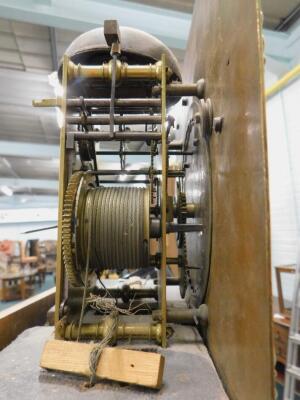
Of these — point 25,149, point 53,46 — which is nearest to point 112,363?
point 53,46

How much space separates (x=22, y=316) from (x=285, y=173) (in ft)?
9.82

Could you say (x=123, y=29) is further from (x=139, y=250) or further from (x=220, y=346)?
(x=220, y=346)

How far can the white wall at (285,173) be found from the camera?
310 cm

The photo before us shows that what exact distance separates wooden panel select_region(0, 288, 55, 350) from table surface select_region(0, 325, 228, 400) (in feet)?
0.78

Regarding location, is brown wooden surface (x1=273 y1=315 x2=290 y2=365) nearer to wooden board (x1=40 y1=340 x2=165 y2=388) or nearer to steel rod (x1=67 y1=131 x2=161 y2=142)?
wooden board (x1=40 y1=340 x2=165 y2=388)

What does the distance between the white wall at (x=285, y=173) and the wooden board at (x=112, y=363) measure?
2595 millimetres

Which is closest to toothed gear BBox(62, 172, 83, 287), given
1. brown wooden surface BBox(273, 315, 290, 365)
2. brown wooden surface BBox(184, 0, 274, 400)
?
brown wooden surface BBox(184, 0, 274, 400)

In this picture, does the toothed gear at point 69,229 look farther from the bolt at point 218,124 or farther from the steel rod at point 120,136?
the bolt at point 218,124

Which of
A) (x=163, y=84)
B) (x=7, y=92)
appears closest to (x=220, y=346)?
(x=163, y=84)

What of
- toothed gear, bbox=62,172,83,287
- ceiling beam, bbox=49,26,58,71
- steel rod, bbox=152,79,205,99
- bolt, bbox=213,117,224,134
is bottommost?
toothed gear, bbox=62,172,83,287

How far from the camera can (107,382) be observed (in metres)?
0.96

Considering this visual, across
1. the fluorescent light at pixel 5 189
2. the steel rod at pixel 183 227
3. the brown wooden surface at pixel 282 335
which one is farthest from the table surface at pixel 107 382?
the fluorescent light at pixel 5 189

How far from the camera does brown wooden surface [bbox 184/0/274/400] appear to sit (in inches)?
28.3

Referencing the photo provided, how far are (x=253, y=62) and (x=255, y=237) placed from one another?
49cm
